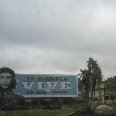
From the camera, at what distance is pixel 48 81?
110m

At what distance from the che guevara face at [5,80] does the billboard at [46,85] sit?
20.1ft

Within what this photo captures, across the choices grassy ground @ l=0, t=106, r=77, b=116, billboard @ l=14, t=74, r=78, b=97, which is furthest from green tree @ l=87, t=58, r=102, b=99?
grassy ground @ l=0, t=106, r=77, b=116

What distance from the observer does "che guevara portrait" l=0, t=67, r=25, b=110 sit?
328 ft

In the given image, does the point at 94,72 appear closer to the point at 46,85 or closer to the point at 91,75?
the point at 91,75

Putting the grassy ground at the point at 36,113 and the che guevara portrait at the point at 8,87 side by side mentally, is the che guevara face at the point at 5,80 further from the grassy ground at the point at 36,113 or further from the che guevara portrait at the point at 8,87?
the grassy ground at the point at 36,113

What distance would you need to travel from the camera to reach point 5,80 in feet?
329

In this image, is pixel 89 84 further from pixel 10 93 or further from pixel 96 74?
pixel 10 93

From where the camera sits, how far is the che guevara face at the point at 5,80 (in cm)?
10050

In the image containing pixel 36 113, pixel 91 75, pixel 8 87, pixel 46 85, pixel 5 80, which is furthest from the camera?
pixel 91 75

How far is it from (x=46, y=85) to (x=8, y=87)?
478 inches

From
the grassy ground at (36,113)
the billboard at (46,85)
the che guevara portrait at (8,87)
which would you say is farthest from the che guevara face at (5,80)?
the grassy ground at (36,113)

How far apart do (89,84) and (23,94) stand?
77.2 ft

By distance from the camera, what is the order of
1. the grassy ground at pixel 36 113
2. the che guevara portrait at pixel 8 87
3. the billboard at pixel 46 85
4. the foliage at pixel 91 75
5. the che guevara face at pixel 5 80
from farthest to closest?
the foliage at pixel 91 75
the billboard at pixel 46 85
the che guevara face at pixel 5 80
the che guevara portrait at pixel 8 87
the grassy ground at pixel 36 113

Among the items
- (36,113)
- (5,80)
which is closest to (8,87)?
(5,80)
